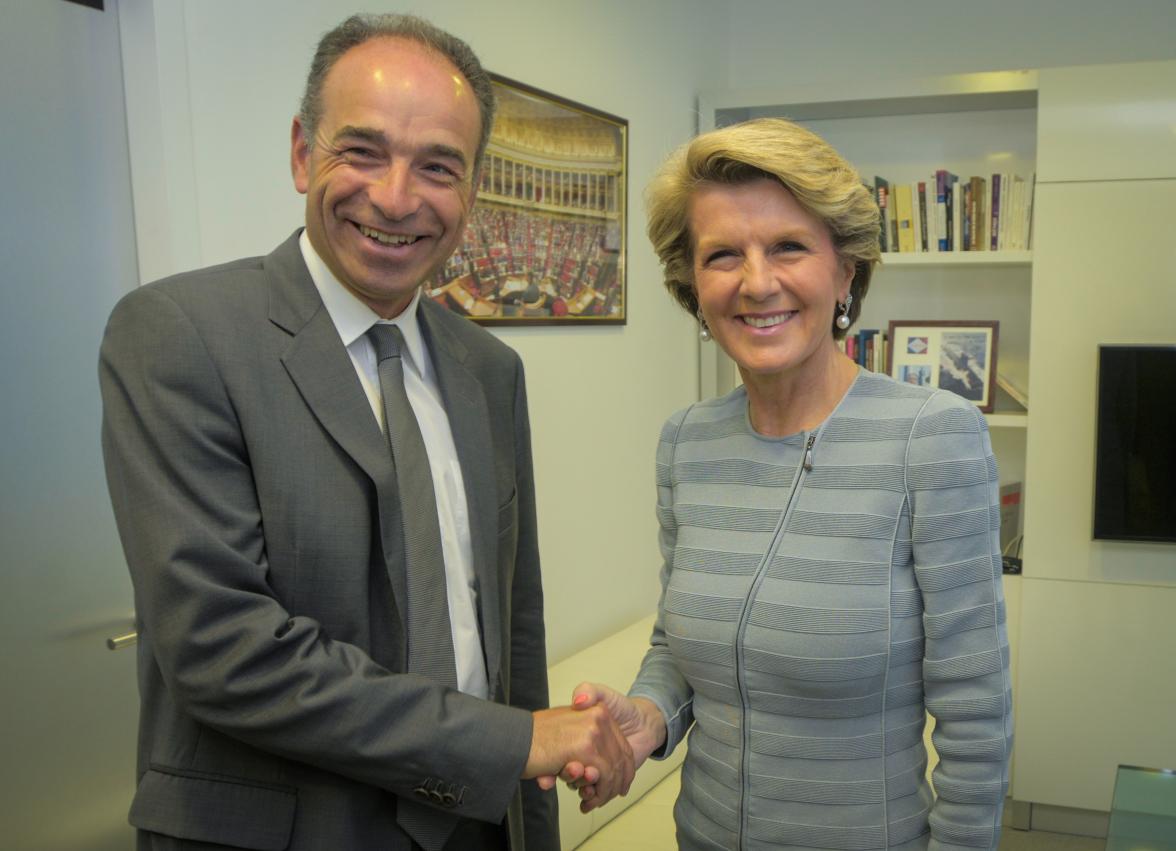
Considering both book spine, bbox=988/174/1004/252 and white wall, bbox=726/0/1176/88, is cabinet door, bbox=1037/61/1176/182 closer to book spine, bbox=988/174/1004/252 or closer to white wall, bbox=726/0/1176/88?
book spine, bbox=988/174/1004/252

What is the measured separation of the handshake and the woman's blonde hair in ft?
2.09

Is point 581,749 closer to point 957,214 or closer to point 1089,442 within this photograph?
point 1089,442

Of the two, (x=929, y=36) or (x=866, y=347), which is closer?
(x=866, y=347)

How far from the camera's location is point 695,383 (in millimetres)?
4113

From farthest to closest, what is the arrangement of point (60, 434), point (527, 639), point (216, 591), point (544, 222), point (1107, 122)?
1. point (1107, 122)
2. point (544, 222)
3. point (60, 434)
4. point (527, 639)
5. point (216, 591)

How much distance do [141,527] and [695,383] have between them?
308 cm

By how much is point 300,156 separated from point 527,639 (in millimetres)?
842

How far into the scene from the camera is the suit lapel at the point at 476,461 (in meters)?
1.45

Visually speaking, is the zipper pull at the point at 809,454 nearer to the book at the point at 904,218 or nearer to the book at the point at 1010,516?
the book at the point at 904,218

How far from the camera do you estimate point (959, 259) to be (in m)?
3.67

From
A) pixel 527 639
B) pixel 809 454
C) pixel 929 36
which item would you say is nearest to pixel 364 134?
pixel 809 454

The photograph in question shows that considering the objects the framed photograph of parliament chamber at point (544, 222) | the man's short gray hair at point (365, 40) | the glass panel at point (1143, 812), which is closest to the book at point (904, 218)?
the framed photograph of parliament chamber at point (544, 222)

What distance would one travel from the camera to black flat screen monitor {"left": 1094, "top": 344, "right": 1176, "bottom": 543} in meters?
3.32

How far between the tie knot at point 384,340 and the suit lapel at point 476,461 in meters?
0.11
